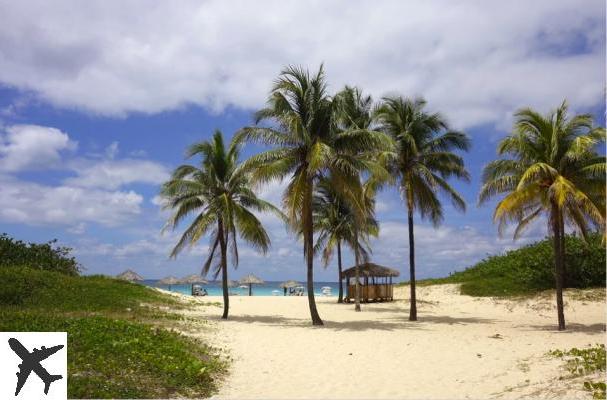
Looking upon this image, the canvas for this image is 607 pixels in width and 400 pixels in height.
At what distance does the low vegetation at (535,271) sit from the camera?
28188mm

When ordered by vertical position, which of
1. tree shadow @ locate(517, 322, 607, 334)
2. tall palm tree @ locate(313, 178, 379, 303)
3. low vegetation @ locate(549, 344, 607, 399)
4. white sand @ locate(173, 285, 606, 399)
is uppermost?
tall palm tree @ locate(313, 178, 379, 303)

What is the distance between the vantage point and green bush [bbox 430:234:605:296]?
2819 centimetres

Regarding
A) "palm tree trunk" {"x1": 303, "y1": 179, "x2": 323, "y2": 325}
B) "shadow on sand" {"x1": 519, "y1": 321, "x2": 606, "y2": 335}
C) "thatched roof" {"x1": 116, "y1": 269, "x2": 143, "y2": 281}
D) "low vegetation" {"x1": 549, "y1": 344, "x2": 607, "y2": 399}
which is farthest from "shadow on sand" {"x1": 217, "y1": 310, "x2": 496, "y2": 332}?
"thatched roof" {"x1": 116, "y1": 269, "x2": 143, "y2": 281}

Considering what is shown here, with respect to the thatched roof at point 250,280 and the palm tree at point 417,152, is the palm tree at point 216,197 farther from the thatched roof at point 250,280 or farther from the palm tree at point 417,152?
the thatched roof at point 250,280

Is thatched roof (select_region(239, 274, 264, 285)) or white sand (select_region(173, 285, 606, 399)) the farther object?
thatched roof (select_region(239, 274, 264, 285))

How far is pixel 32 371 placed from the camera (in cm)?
768

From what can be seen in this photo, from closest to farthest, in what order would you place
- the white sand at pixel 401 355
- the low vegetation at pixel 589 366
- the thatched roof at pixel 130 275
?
the low vegetation at pixel 589 366 < the white sand at pixel 401 355 < the thatched roof at pixel 130 275

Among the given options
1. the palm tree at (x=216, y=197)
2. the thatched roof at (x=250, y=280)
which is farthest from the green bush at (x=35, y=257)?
the thatched roof at (x=250, y=280)

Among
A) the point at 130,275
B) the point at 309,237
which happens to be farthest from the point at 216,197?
the point at 130,275

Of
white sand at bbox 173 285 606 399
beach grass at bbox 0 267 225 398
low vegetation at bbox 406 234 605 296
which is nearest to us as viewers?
beach grass at bbox 0 267 225 398

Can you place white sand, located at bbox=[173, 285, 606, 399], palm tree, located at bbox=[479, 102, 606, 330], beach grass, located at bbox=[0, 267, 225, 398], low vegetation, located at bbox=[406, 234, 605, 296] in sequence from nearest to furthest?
1. beach grass, located at bbox=[0, 267, 225, 398]
2. white sand, located at bbox=[173, 285, 606, 399]
3. palm tree, located at bbox=[479, 102, 606, 330]
4. low vegetation, located at bbox=[406, 234, 605, 296]

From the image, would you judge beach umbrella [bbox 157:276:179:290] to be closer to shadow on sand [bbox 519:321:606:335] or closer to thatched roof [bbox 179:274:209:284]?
thatched roof [bbox 179:274:209:284]

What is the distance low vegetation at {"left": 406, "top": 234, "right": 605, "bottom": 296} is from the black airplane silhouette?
83.5ft

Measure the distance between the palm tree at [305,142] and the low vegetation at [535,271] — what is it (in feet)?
48.3
